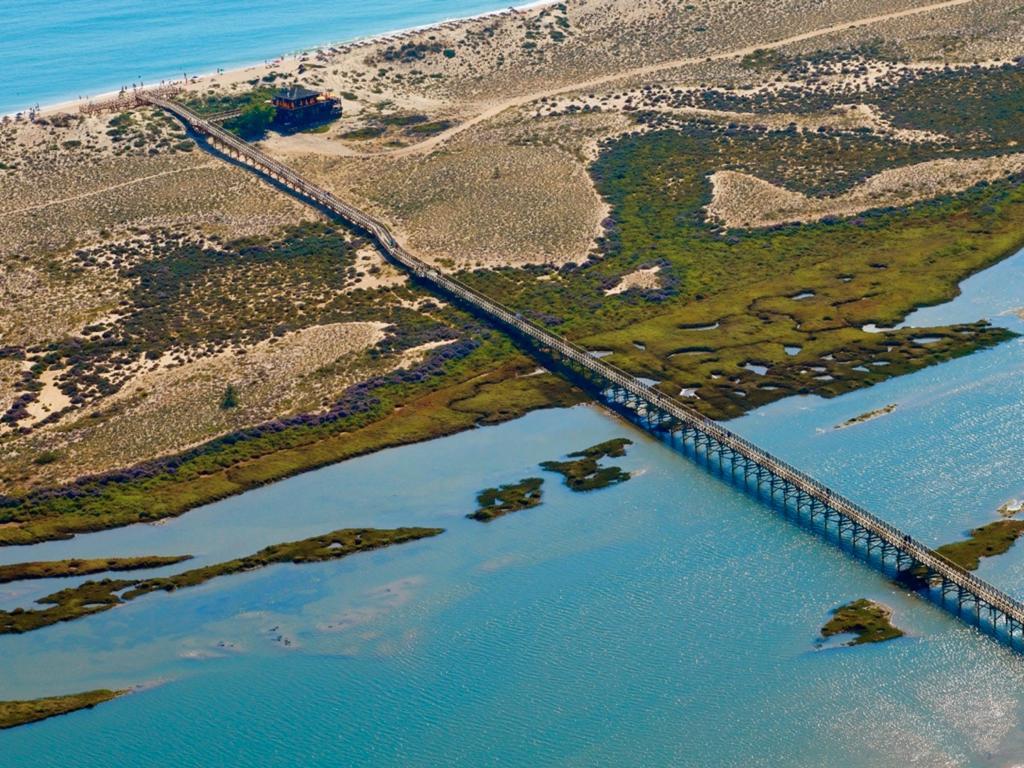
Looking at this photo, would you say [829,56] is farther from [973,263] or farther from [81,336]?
[81,336]

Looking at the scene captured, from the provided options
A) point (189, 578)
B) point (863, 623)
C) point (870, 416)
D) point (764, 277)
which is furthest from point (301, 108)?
point (863, 623)

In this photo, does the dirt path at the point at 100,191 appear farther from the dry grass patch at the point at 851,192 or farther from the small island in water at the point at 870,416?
the small island in water at the point at 870,416

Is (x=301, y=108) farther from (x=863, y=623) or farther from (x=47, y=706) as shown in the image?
(x=863, y=623)

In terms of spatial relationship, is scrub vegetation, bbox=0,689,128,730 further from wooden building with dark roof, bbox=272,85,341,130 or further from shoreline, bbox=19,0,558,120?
shoreline, bbox=19,0,558,120

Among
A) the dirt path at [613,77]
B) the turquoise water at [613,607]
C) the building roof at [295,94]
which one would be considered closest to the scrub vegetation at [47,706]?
the turquoise water at [613,607]

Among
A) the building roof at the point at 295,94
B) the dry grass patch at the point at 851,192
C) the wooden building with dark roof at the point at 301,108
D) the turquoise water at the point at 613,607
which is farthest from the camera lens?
the building roof at the point at 295,94

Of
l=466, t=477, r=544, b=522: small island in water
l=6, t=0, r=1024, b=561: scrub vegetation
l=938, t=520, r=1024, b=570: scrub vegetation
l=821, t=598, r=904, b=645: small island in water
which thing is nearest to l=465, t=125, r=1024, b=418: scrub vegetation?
l=6, t=0, r=1024, b=561: scrub vegetation
